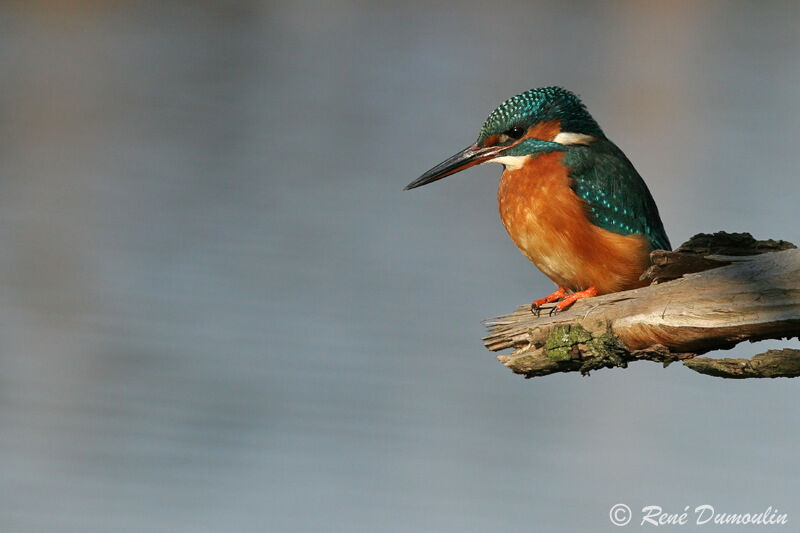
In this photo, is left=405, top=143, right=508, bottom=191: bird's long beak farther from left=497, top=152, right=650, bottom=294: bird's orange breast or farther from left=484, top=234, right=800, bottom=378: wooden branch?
left=484, top=234, right=800, bottom=378: wooden branch

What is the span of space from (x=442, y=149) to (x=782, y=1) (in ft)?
18.5

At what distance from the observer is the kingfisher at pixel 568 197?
3.18 meters

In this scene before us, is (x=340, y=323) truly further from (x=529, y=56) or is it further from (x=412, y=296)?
(x=529, y=56)

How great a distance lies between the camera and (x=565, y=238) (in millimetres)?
3197

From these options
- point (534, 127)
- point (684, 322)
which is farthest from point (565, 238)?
point (684, 322)

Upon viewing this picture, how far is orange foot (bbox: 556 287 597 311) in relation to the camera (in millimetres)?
3000

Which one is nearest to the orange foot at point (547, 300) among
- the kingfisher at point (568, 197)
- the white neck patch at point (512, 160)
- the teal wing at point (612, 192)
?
the kingfisher at point (568, 197)

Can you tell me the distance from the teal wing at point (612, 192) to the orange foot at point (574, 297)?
7.0 inches

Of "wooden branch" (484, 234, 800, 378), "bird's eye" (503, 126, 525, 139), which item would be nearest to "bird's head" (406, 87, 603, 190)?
"bird's eye" (503, 126, 525, 139)

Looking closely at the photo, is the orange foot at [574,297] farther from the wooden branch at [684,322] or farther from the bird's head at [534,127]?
the bird's head at [534,127]

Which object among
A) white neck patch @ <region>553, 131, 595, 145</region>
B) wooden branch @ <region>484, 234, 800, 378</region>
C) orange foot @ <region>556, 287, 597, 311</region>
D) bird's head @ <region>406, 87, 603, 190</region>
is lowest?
wooden branch @ <region>484, 234, 800, 378</region>

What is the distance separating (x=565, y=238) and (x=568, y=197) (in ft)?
0.37

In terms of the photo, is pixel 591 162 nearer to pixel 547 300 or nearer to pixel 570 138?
pixel 570 138

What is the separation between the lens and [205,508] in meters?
5.08
